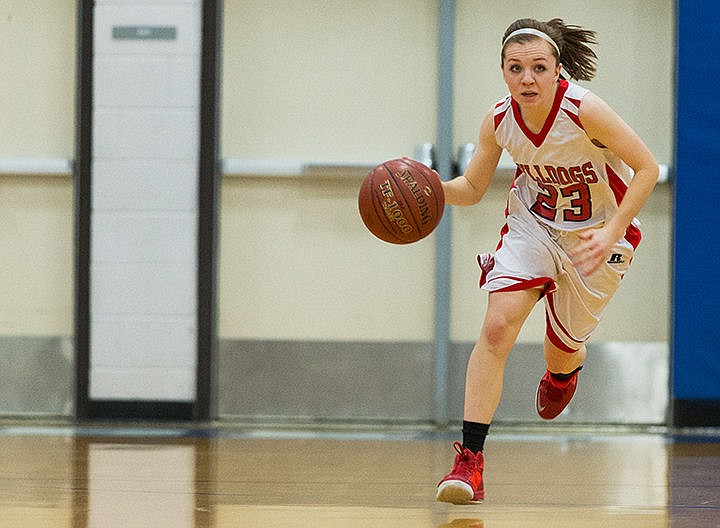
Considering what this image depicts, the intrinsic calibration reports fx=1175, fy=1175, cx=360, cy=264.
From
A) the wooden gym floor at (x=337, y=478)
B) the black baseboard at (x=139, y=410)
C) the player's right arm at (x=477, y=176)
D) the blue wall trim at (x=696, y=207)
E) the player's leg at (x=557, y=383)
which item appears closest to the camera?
A: the wooden gym floor at (x=337, y=478)

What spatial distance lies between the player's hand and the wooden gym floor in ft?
2.18

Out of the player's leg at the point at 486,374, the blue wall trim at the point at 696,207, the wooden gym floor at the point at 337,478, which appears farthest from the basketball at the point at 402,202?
the blue wall trim at the point at 696,207

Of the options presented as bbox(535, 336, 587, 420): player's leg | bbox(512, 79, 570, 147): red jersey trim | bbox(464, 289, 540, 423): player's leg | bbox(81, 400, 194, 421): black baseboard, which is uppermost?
bbox(512, 79, 570, 147): red jersey trim

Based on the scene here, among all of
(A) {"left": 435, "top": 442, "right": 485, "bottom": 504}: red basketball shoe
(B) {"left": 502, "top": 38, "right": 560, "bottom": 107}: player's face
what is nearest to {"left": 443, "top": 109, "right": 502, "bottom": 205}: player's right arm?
(B) {"left": 502, "top": 38, "right": 560, "bottom": 107}: player's face

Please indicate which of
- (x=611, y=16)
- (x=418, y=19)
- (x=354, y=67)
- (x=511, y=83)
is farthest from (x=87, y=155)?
(x=511, y=83)

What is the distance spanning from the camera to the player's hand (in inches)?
121

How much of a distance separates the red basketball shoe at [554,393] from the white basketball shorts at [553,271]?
37cm

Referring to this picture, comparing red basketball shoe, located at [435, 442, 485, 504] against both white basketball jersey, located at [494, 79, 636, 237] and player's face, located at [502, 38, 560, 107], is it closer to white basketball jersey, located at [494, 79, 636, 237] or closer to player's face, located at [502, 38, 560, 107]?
white basketball jersey, located at [494, 79, 636, 237]

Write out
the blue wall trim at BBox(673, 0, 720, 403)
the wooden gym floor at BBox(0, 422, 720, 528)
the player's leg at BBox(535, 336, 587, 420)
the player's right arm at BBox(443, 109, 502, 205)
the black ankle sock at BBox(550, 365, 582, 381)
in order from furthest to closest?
the blue wall trim at BBox(673, 0, 720, 403)
the black ankle sock at BBox(550, 365, 582, 381)
the player's leg at BBox(535, 336, 587, 420)
the player's right arm at BBox(443, 109, 502, 205)
the wooden gym floor at BBox(0, 422, 720, 528)

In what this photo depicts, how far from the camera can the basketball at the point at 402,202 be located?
3254 millimetres

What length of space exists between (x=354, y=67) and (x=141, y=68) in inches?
39.8

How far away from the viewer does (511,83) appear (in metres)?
3.21

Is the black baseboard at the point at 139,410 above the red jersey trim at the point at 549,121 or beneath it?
beneath

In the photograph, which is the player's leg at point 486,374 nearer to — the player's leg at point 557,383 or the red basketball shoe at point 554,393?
the player's leg at point 557,383
